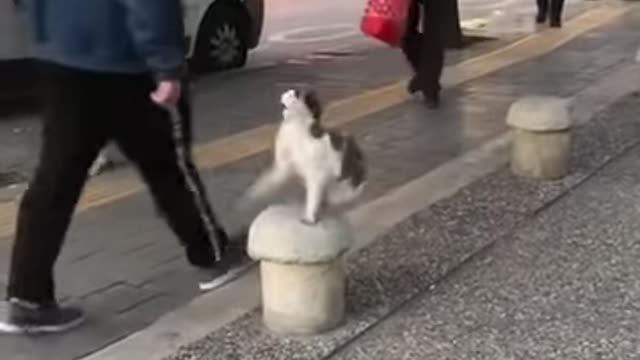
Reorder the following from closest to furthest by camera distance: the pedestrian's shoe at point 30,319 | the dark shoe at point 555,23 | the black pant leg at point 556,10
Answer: the pedestrian's shoe at point 30,319, the black pant leg at point 556,10, the dark shoe at point 555,23

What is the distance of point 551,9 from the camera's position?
16469mm

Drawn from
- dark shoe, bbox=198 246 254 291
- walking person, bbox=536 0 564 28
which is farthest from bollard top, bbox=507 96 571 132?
walking person, bbox=536 0 564 28

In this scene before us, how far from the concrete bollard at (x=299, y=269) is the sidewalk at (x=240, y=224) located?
9cm

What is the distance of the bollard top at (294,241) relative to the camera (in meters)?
4.73

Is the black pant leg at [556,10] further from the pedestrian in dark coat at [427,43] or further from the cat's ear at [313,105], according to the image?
the cat's ear at [313,105]

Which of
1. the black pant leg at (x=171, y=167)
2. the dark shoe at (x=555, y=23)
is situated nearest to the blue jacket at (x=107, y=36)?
the black pant leg at (x=171, y=167)

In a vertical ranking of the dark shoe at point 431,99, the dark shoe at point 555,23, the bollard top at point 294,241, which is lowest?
the dark shoe at point 555,23

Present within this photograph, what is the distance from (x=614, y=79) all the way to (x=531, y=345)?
281 inches

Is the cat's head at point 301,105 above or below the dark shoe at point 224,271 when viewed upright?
above

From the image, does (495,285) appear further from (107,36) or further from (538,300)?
(107,36)

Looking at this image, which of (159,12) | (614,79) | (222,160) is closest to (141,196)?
(222,160)

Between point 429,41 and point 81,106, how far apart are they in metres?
5.48

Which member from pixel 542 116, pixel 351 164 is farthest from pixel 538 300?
pixel 542 116

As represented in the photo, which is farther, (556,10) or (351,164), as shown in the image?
(556,10)
